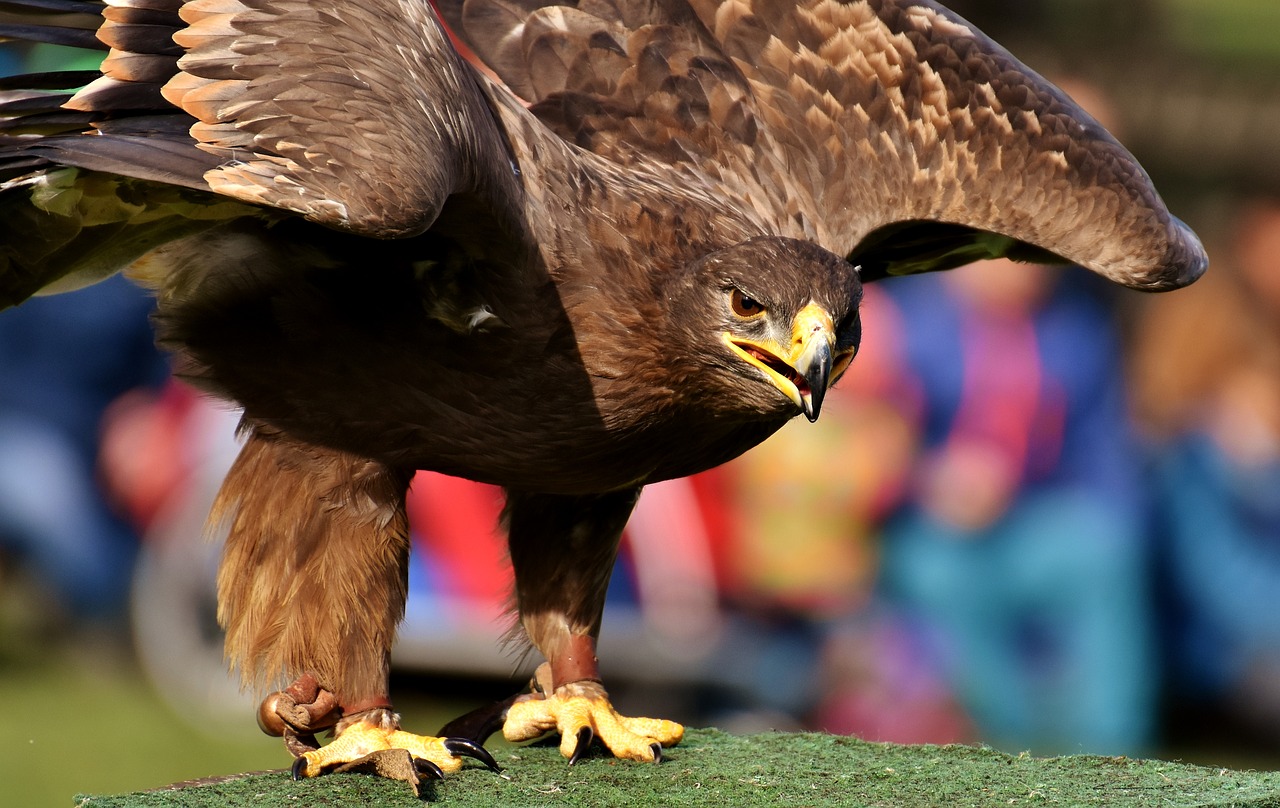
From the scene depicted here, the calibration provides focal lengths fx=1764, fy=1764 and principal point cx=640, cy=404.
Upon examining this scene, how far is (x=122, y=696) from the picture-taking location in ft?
34.1

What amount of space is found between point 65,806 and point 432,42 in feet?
19.1

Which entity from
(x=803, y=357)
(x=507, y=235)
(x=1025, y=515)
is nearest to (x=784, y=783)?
(x=803, y=357)

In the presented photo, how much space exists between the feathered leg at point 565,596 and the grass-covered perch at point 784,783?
4.6 inches

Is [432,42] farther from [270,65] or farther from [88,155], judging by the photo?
[88,155]

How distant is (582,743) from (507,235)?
150 centimetres

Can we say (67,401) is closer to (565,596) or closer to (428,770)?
(565,596)

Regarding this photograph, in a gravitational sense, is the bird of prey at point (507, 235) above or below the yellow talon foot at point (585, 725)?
above

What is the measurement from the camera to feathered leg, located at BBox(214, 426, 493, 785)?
15.2 ft

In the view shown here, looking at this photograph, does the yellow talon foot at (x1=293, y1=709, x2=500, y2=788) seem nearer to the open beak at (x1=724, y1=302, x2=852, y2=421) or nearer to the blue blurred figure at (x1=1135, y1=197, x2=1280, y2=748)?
the open beak at (x1=724, y1=302, x2=852, y2=421)

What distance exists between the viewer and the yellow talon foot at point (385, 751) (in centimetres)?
450

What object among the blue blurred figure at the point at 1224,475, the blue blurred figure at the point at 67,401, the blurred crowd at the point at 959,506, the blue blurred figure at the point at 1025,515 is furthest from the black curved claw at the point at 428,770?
the blue blurred figure at the point at 1224,475

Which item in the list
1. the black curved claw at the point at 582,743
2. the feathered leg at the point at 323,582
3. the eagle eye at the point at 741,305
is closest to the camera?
the eagle eye at the point at 741,305

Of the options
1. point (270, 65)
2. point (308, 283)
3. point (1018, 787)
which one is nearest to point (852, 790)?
point (1018, 787)

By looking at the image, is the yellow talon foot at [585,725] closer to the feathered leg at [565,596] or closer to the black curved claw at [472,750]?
the feathered leg at [565,596]
